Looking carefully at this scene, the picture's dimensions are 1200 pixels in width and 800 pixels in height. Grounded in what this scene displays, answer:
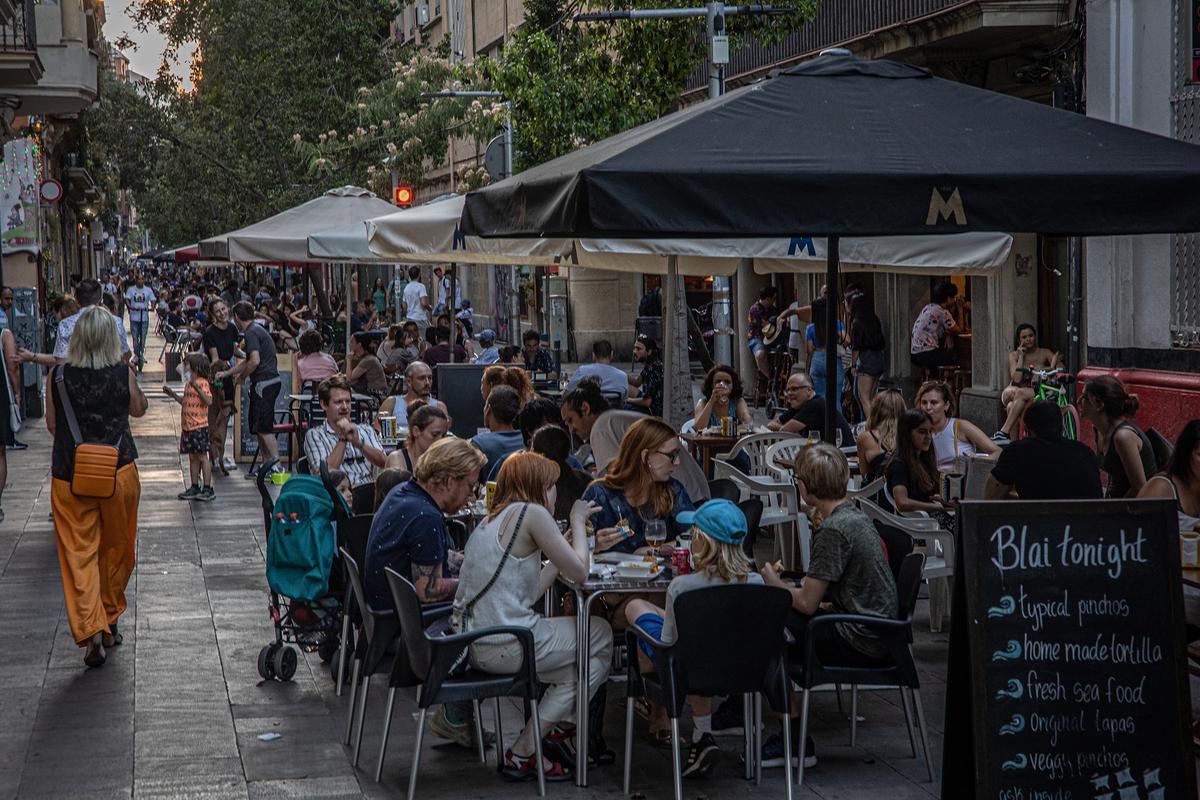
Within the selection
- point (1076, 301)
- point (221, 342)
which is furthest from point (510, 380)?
point (221, 342)

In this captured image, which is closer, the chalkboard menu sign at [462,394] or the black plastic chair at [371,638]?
the black plastic chair at [371,638]

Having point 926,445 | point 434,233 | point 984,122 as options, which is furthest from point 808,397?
point 984,122

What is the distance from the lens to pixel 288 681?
8.20 meters

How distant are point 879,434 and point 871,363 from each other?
29.3 feet

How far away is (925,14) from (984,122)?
10.5 metres

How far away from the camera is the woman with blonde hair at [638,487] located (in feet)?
24.0

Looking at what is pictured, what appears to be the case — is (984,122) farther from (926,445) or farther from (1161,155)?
(926,445)

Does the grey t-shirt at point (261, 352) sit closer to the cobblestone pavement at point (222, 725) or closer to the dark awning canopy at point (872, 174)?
the cobblestone pavement at point (222, 725)

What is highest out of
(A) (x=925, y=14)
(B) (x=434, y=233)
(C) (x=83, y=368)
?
(A) (x=925, y=14)

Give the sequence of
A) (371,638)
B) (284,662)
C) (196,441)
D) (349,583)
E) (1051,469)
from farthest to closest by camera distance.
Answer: (196,441) → (284,662) → (349,583) → (1051,469) → (371,638)

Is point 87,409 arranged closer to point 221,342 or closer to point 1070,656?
point 1070,656

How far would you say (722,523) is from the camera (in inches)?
238

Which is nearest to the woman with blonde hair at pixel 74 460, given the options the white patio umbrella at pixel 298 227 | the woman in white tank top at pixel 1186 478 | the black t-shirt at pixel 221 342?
the woman in white tank top at pixel 1186 478

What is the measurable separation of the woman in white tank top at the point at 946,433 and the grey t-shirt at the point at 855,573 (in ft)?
11.7
